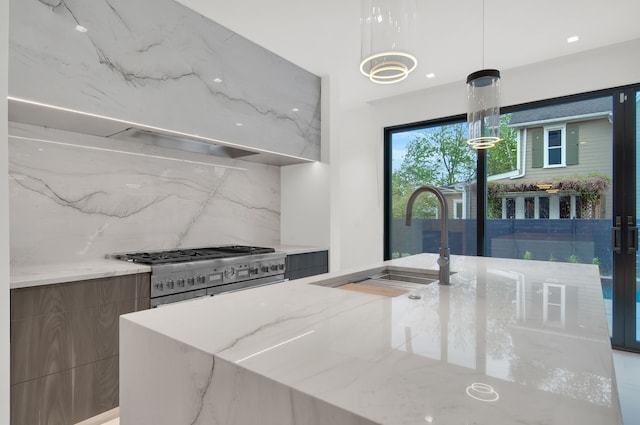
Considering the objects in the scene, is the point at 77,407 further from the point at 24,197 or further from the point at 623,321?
the point at 623,321

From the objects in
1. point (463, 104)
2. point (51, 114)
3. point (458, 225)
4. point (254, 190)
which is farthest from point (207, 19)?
point (458, 225)

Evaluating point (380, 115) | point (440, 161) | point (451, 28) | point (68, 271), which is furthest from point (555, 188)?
point (68, 271)

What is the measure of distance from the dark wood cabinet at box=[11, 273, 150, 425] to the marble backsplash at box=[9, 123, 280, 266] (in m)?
0.63

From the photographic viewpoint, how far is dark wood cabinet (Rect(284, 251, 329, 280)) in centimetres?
307

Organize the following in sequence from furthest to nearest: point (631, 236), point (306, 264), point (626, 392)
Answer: point (306, 264), point (631, 236), point (626, 392)

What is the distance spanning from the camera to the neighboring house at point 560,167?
129 inches

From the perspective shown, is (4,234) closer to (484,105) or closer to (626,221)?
(484,105)

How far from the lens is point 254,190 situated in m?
3.56

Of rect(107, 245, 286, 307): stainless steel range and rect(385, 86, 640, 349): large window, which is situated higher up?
rect(385, 86, 640, 349): large window

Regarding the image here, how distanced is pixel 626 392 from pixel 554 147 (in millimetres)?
2170

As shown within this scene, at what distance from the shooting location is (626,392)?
2434 millimetres

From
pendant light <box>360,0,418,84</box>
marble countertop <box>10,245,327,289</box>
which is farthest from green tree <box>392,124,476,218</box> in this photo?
marble countertop <box>10,245,327,289</box>

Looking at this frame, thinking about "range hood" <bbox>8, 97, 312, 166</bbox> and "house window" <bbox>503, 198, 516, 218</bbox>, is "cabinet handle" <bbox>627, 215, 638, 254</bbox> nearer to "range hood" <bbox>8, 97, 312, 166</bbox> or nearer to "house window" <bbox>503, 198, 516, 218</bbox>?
"house window" <bbox>503, 198, 516, 218</bbox>

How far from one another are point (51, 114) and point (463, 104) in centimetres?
373
